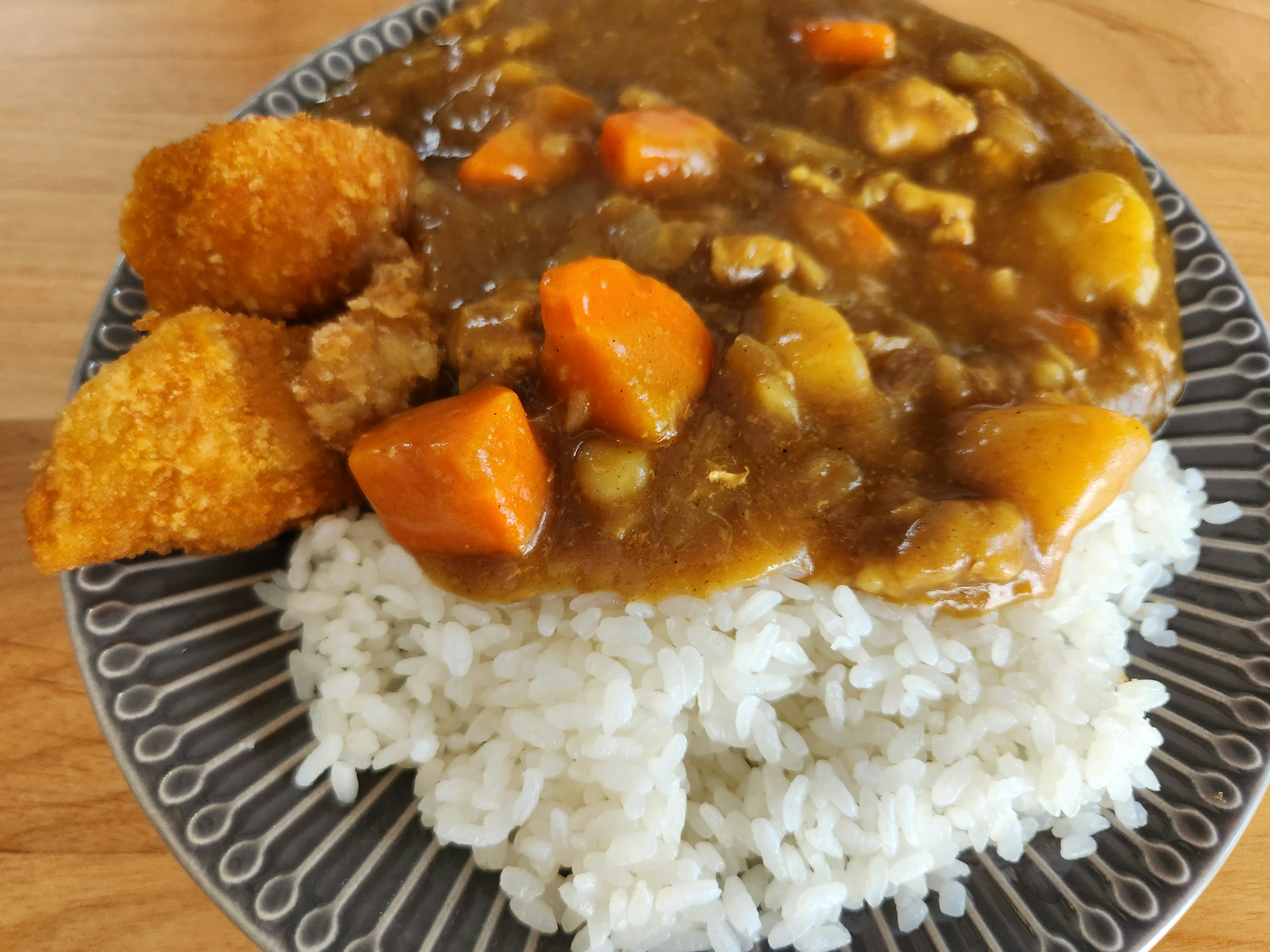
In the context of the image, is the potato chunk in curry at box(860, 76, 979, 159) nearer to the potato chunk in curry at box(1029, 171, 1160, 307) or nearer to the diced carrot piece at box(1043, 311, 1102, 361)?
Answer: the potato chunk in curry at box(1029, 171, 1160, 307)

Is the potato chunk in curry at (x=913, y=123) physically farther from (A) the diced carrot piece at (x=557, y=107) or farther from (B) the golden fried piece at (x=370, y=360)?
(B) the golden fried piece at (x=370, y=360)

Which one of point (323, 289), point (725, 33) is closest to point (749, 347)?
point (323, 289)

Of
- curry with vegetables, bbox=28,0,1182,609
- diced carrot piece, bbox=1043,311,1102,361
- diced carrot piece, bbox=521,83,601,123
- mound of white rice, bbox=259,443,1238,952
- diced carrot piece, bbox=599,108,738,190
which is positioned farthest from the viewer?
diced carrot piece, bbox=521,83,601,123

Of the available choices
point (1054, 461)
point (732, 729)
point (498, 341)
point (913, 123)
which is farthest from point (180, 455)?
point (913, 123)

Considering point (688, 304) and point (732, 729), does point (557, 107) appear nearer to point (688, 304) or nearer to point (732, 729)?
point (688, 304)

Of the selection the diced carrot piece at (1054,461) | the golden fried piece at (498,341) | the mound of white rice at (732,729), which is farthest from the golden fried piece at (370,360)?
the diced carrot piece at (1054,461)

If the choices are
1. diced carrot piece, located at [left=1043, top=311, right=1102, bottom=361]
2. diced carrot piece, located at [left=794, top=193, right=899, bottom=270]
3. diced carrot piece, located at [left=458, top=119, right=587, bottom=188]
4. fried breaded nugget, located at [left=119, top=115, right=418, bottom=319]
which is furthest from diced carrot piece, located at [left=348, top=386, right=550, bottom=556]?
diced carrot piece, located at [left=1043, top=311, right=1102, bottom=361]

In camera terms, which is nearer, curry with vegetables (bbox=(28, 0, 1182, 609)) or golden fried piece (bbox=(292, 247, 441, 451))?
curry with vegetables (bbox=(28, 0, 1182, 609))
